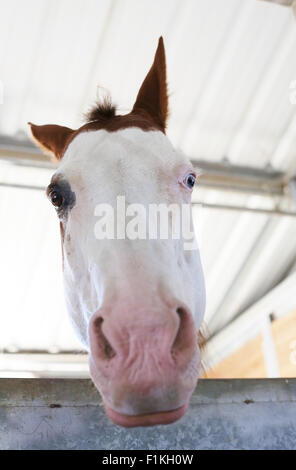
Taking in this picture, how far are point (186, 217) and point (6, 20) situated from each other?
2.32 meters

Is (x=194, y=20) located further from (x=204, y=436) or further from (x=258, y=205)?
(x=204, y=436)

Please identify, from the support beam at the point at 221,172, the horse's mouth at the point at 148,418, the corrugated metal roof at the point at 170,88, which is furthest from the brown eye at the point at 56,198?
the support beam at the point at 221,172

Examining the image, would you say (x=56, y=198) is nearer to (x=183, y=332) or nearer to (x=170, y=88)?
(x=183, y=332)

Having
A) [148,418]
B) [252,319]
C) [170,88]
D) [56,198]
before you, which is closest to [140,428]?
[148,418]

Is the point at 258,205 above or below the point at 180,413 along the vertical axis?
below

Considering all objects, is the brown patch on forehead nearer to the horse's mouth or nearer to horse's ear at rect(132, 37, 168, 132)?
horse's ear at rect(132, 37, 168, 132)

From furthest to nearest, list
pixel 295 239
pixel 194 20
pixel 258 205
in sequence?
pixel 295 239, pixel 258 205, pixel 194 20

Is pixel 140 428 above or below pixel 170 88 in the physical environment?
below

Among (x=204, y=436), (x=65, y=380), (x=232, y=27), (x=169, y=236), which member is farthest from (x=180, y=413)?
(x=232, y=27)

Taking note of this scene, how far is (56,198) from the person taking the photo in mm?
1459

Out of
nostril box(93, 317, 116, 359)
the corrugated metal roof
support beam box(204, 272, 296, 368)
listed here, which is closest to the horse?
nostril box(93, 317, 116, 359)

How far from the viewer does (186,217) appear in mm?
Result: 1424

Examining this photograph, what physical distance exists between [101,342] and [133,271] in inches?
7.3

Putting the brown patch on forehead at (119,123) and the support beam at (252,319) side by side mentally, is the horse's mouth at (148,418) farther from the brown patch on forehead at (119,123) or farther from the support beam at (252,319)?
the support beam at (252,319)
